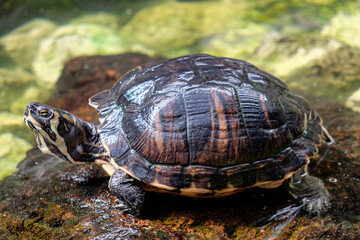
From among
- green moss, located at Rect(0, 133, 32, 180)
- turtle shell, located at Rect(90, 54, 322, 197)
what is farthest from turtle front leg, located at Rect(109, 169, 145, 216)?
green moss, located at Rect(0, 133, 32, 180)

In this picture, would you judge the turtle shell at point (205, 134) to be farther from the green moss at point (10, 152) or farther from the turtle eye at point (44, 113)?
the green moss at point (10, 152)

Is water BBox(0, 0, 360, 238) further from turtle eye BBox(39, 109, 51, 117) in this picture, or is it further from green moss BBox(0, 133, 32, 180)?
turtle eye BBox(39, 109, 51, 117)

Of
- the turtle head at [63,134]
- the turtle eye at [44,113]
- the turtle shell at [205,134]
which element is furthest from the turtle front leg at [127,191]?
the turtle eye at [44,113]

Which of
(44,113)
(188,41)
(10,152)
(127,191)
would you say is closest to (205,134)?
(127,191)

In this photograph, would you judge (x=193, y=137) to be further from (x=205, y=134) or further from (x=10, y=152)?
Result: (x=10, y=152)

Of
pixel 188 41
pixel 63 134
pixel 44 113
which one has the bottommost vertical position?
Answer: pixel 188 41

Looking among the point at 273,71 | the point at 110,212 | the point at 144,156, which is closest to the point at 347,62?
the point at 273,71
